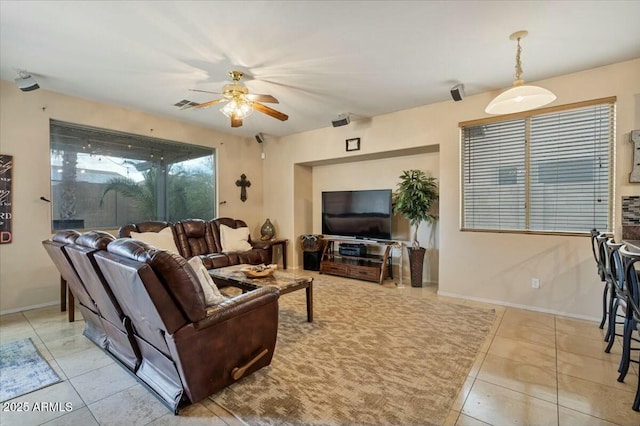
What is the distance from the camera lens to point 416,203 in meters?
4.37

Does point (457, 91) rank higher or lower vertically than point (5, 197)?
higher

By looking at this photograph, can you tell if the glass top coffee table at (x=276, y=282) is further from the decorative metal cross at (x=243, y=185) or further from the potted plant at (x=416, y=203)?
the decorative metal cross at (x=243, y=185)

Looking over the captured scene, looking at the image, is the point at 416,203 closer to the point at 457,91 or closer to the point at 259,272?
the point at 457,91

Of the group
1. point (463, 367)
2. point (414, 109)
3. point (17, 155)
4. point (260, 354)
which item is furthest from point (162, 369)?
point (414, 109)

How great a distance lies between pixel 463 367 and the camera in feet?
7.45

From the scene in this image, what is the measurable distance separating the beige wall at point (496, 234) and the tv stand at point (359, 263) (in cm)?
90

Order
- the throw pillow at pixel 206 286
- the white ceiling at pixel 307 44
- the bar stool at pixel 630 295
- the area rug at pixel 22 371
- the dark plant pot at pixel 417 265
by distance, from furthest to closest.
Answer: the dark plant pot at pixel 417 265
the white ceiling at pixel 307 44
the area rug at pixel 22 371
the throw pillow at pixel 206 286
the bar stool at pixel 630 295

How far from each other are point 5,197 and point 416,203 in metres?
5.09

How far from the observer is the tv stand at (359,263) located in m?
4.78

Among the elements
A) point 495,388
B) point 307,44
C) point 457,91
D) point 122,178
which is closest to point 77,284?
point 122,178

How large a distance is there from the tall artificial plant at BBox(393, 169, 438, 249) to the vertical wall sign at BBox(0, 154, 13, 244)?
4.88m

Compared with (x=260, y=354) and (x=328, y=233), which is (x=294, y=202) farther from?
(x=260, y=354)

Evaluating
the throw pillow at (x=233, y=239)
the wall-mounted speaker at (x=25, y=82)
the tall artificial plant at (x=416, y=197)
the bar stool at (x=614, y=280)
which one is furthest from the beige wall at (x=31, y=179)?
the bar stool at (x=614, y=280)

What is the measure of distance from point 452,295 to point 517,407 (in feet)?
7.66
